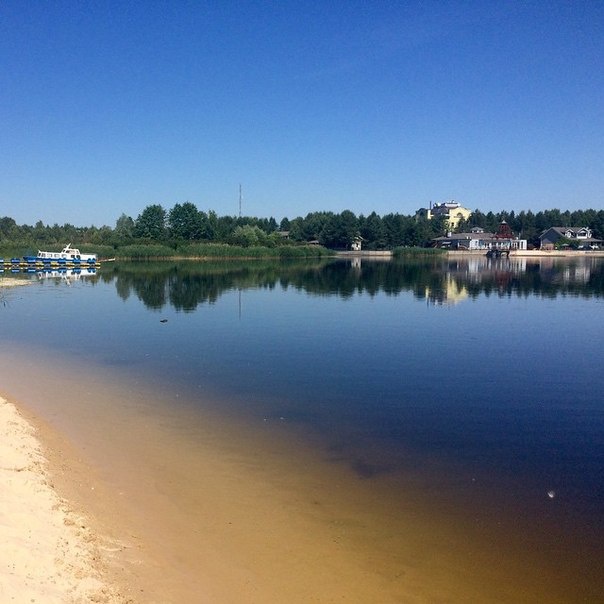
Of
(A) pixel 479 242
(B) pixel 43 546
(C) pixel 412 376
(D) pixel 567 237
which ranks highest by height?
(D) pixel 567 237

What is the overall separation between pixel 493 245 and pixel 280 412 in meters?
127

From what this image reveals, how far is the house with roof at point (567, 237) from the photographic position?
130 meters

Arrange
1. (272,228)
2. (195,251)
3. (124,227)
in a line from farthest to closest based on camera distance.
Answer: (272,228) < (124,227) < (195,251)

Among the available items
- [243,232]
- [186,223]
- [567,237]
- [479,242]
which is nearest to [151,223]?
[186,223]

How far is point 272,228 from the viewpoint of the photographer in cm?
14925

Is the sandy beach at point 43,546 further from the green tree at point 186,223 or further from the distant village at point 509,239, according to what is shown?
the distant village at point 509,239

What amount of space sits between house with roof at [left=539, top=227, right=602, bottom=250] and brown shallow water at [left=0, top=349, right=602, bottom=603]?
13582cm

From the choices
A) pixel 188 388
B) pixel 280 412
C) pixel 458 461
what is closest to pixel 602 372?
pixel 458 461

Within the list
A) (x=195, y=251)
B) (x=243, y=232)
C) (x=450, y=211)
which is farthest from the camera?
(x=450, y=211)

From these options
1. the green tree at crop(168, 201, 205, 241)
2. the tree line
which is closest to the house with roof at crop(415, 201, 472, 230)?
the tree line

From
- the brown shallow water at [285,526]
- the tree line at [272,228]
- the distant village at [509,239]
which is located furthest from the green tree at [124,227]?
the brown shallow water at [285,526]

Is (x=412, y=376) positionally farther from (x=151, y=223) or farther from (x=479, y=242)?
(x=479, y=242)

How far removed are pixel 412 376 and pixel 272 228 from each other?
445 ft

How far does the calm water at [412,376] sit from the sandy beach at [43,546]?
465cm
